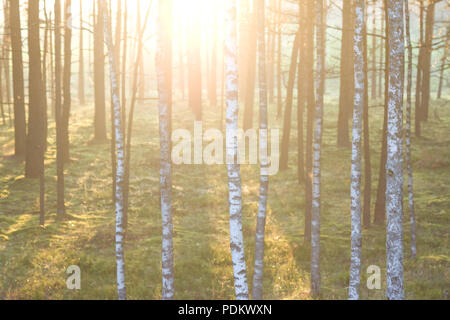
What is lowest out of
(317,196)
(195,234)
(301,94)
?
(195,234)

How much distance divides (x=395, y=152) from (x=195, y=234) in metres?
6.74

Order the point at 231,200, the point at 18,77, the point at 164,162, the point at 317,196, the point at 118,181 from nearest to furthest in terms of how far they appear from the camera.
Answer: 1. the point at 231,200
2. the point at 164,162
3. the point at 118,181
4. the point at 317,196
5. the point at 18,77

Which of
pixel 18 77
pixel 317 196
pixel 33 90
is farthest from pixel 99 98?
pixel 317 196

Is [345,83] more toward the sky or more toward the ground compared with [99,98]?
more toward the sky

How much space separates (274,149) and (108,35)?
50.2ft

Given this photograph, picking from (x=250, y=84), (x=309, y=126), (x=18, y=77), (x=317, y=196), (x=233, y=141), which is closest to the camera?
(x=233, y=141)

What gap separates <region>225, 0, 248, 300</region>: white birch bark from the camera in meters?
6.90

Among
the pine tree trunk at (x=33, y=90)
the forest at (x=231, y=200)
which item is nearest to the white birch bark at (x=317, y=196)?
the forest at (x=231, y=200)

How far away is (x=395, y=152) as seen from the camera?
7.43 m

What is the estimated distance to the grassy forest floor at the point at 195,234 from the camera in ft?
30.8

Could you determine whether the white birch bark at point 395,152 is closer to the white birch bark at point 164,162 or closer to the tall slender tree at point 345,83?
the white birch bark at point 164,162

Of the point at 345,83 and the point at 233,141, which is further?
the point at 345,83

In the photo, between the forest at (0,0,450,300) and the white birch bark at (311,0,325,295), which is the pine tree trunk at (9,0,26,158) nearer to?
the forest at (0,0,450,300)

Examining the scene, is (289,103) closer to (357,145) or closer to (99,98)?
(357,145)
